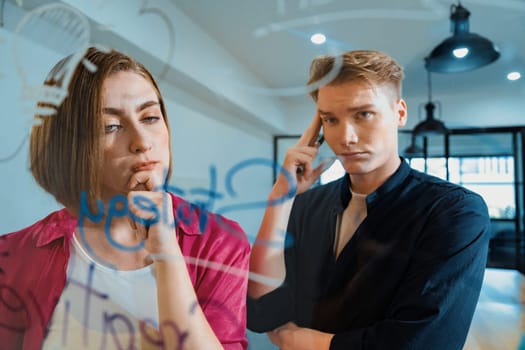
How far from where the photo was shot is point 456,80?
495 mm

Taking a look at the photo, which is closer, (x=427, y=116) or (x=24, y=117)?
(x=427, y=116)

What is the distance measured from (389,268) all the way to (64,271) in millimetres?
518

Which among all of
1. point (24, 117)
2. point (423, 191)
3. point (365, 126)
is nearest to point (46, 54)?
point (24, 117)

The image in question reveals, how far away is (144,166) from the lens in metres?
0.52

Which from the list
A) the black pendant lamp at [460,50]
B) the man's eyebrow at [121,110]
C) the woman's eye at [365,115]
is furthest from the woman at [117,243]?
the black pendant lamp at [460,50]

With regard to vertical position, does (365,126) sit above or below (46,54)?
below

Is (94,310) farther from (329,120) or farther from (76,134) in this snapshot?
(329,120)

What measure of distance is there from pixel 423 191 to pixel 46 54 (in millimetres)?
637

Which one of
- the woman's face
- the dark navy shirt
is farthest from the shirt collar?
the woman's face

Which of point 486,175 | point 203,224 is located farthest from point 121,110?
point 486,175

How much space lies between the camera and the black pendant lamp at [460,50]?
47cm

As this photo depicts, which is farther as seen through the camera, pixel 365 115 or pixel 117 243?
pixel 117 243

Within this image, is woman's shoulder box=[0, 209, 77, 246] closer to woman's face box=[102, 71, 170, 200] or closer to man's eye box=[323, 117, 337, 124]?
woman's face box=[102, 71, 170, 200]

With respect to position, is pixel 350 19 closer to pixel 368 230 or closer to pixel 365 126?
pixel 365 126
